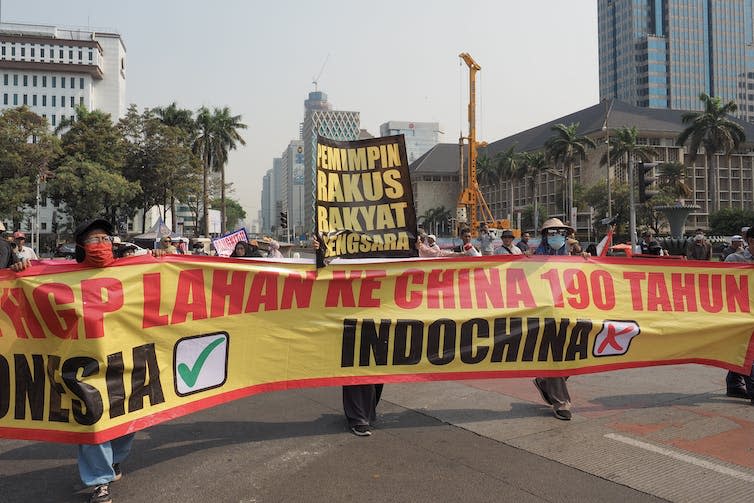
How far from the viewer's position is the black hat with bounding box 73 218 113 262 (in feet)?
13.2

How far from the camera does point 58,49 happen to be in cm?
10769

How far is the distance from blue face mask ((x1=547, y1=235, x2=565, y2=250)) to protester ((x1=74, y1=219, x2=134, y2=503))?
4.31 metres

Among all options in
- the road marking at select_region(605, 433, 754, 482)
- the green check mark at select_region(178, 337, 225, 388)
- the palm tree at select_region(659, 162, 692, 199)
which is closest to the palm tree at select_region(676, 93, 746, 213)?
the palm tree at select_region(659, 162, 692, 199)

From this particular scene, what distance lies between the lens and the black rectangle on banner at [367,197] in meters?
5.15

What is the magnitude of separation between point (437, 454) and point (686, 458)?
185 cm

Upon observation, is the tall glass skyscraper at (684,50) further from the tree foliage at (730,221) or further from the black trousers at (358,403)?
the black trousers at (358,403)

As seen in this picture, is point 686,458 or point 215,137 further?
point 215,137

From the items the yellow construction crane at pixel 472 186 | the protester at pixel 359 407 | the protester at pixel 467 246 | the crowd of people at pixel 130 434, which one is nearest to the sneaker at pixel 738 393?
the crowd of people at pixel 130 434

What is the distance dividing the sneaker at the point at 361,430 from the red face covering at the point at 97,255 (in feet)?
7.93

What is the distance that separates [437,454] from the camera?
181 inches

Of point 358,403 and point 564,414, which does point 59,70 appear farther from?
point 564,414

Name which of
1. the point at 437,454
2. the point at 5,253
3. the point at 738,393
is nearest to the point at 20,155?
the point at 5,253

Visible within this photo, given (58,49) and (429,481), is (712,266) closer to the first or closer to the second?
(429,481)

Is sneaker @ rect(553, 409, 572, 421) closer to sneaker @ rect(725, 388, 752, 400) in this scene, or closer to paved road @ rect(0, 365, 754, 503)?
paved road @ rect(0, 365, 754, 503)
